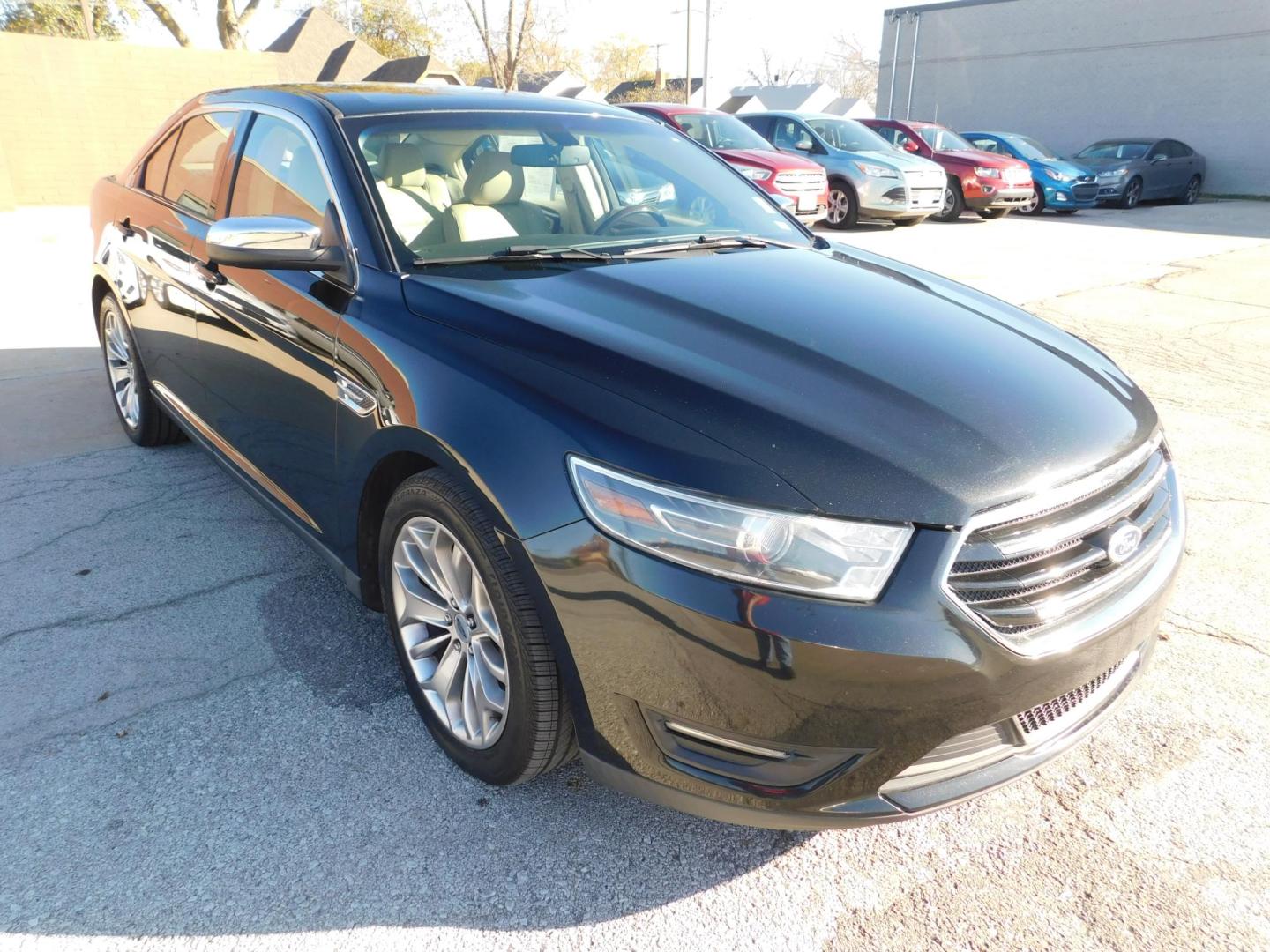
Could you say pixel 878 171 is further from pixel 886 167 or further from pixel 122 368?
pixel 122 368

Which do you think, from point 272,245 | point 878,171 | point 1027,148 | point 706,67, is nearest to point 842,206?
point 878,171

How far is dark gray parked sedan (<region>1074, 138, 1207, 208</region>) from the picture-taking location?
20.1 m

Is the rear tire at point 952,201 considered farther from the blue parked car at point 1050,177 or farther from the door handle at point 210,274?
the door handle at point 210,274

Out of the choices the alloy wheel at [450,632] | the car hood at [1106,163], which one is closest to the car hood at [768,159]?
the car hood at [1106,163]

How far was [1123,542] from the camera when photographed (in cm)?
205

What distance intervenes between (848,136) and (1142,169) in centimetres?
1009

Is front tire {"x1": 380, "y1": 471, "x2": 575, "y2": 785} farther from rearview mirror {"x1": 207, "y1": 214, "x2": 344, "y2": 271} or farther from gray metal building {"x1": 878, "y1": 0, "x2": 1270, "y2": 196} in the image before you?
gray metal building {"x1": 878, "y1": 0, "x2": 1270, "y2": 196}

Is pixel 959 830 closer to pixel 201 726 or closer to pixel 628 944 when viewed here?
pixel 628 944

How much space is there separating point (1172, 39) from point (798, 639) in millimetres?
31757

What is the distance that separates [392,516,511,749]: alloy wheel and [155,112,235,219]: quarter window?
6.09 feet

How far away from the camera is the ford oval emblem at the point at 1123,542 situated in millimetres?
2018

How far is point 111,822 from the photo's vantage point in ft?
7.39

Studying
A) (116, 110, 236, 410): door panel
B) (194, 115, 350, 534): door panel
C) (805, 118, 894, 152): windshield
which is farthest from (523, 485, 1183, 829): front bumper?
(805, 118, 894, 152): windshield

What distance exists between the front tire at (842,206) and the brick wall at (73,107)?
11.8 meters
